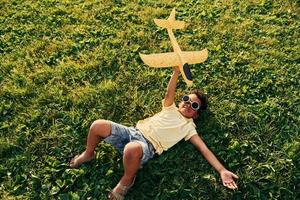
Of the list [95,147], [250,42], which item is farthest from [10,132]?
[250,42]

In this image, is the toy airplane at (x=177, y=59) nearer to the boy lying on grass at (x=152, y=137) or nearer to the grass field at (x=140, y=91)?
the boy lying on grass at (x=152, y=137)

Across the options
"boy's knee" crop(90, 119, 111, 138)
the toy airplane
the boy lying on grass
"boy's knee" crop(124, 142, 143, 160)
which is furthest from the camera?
the toy airplane

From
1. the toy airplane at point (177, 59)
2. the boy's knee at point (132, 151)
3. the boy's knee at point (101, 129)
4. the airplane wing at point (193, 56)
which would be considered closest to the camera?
the boy's knee at point (132, 151)

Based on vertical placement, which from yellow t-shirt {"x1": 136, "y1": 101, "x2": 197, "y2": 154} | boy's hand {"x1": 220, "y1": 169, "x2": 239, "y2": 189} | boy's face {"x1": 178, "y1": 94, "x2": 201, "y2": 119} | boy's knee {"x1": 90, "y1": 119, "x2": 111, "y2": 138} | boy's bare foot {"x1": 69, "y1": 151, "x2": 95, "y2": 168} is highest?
boy's knee {"x1": 90, "y1": 119, "x2": 111, "y2": 138}

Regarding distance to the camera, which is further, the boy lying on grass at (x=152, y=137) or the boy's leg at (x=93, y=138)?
the boy's leg at (x=93, y=138)

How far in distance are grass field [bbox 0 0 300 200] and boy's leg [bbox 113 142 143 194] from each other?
23 cm

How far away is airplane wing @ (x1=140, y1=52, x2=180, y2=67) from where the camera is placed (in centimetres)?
559

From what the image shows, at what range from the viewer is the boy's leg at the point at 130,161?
5.18 m

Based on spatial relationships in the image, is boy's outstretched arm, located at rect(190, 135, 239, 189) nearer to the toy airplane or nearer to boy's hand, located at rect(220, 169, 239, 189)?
boy's hand, located at rect(220, 169, 239, 189)

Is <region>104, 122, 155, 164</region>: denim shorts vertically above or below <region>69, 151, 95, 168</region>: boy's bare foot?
above

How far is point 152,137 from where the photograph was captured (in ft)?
18.6

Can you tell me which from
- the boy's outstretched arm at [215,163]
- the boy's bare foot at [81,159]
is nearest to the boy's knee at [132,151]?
the boy's bare foot at [81,159]

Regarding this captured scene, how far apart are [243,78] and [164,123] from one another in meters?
1.79

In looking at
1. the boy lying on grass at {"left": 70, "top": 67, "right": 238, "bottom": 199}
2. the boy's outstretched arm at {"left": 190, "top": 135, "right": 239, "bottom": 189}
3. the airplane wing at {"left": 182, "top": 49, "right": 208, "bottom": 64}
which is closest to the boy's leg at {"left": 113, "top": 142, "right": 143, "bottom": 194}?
the boy lying on grass at {"left": 70, "top": 67, "right": 238, "bottom": 199}
